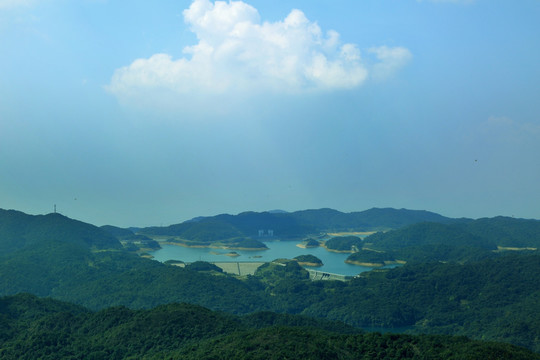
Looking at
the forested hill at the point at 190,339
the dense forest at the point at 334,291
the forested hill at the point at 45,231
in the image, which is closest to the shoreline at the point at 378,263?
the dense forest at the point at 334,291

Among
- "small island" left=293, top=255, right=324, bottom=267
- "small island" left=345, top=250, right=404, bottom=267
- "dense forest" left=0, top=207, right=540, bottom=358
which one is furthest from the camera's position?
"small island" left=345, top=250, right=404, bottom=267

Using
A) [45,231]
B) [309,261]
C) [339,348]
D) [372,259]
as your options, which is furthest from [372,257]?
[339,348]

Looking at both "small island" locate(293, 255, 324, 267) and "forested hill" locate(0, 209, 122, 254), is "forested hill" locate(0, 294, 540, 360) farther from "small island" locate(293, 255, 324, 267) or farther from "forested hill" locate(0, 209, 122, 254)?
"forested hill" locate(0, 209, 122, 254)

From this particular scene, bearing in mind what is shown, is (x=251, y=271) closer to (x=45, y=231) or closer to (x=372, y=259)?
(x=372, y=259)

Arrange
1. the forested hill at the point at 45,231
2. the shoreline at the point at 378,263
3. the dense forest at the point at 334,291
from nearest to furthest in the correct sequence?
the dense forest at the point at 334,291 → the shoreline at the point at 378,263 → the forested hill at the point at 45,231

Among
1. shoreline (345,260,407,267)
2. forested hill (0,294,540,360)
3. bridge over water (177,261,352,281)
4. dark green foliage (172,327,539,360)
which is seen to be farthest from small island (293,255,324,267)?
dark green foliage (172,327,539,360)

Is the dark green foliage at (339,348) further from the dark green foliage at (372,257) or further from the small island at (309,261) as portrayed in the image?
the dark green foliage at (372,257)
